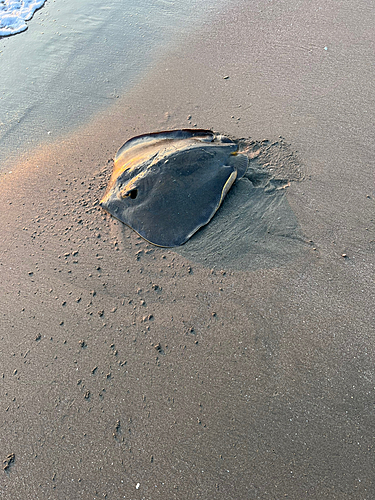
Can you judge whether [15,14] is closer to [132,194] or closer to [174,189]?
[132,194]

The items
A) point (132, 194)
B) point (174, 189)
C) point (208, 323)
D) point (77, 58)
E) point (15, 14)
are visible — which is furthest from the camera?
point (15, 14)

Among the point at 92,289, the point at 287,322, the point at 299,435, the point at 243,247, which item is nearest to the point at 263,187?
the point at 243,247

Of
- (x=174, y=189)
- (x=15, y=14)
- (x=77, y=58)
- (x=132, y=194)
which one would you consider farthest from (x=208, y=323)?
(x=15, y=14)

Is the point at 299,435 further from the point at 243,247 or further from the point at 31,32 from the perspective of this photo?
the point at 31,32

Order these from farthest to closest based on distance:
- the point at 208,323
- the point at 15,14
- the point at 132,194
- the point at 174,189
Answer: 1. the point at 15,14
2. the point at 132,194
3. the point at 174,189
4. the point at 208,323

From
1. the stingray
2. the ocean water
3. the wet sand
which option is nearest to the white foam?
the ocean water

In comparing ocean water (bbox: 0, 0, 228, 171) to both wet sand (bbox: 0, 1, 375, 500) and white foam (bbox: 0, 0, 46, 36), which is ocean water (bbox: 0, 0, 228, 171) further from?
wet sand (bbox: 0, 1, 375, 500)
